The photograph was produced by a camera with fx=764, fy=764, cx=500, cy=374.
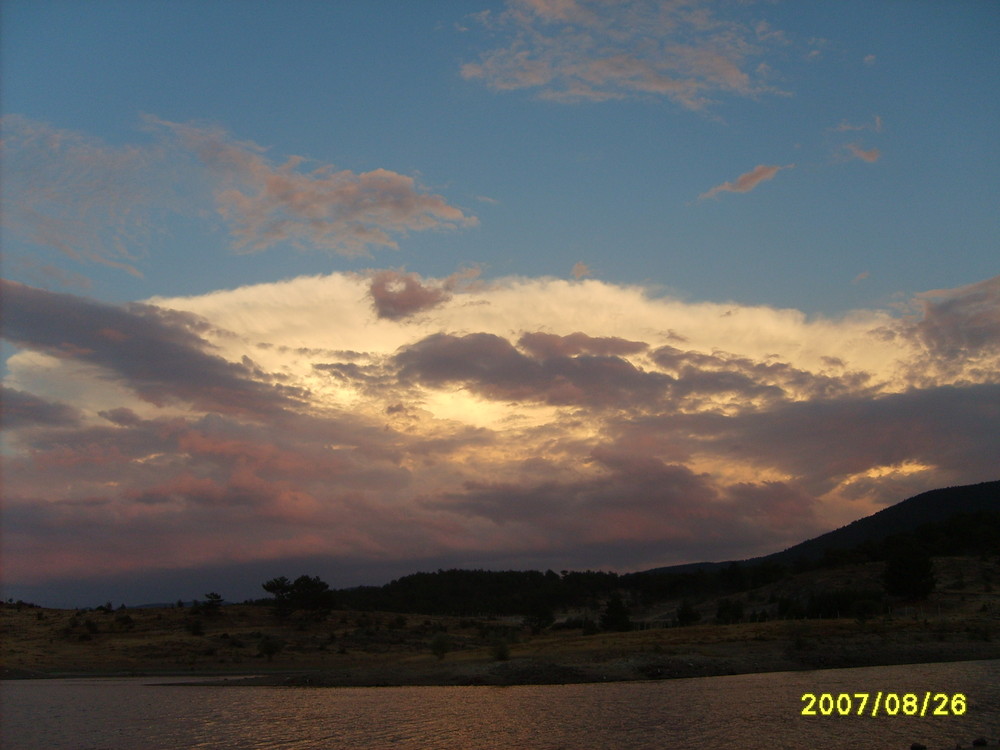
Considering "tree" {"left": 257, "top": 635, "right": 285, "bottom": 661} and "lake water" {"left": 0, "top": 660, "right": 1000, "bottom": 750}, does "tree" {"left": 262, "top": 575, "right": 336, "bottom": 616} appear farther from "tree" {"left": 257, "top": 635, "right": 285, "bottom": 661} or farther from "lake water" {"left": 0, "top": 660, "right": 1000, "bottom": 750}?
"lake water" {"left": 0, "top": 660, "right": 1000, "bottom": 750}

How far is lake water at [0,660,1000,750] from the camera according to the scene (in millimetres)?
33312

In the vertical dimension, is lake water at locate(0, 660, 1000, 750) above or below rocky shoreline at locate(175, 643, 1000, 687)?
above

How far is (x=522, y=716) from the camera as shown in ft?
137

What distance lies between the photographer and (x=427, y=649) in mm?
88312

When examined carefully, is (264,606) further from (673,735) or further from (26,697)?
(673,735)

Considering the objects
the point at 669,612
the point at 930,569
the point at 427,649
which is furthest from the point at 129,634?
the point at 930,569

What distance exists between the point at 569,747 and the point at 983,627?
58.0 m

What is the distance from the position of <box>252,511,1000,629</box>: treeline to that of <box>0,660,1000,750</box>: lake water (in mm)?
32225

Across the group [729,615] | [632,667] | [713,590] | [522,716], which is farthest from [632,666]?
[713,590]

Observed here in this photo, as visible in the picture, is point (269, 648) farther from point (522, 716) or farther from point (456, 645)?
point (522, 716)
